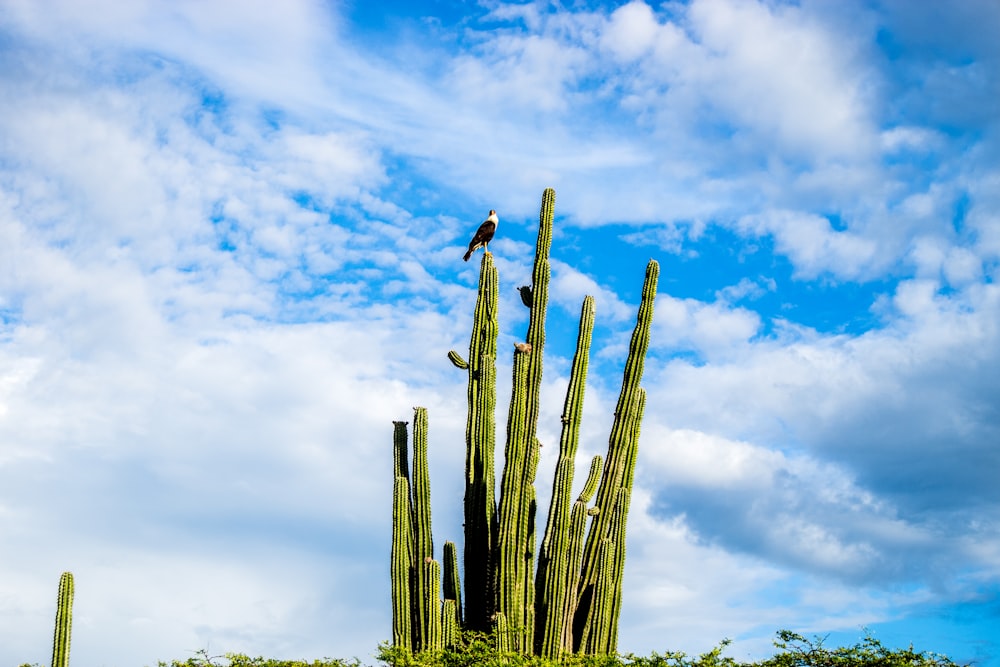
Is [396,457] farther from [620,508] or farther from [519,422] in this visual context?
[620,508]

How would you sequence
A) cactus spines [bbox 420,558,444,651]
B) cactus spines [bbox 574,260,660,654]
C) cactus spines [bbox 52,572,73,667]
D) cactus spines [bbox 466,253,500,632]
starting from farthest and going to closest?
cactus spines [bbox 466,253,500,632], cactus spines [bbox 574,260,660,654], cactus spines [bbox 420,558,444,651], cactus spines [bbox 52,572,73,667]

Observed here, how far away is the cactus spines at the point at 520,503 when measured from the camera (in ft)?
33.9

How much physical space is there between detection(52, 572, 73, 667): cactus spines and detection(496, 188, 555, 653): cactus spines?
158 inches

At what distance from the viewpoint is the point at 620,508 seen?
35.7ft

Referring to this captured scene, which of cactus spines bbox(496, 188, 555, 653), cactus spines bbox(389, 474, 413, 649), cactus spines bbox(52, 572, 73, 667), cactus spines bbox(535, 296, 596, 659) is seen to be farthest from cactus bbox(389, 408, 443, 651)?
cactus spines bbox(52, 572, 73, 667)

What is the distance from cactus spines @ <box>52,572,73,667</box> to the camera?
934 cm

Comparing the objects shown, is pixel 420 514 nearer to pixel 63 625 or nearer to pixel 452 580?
pixel 452 580

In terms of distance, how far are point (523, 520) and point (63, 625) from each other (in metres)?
4.40

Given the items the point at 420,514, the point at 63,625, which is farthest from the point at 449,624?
the point at 63,625

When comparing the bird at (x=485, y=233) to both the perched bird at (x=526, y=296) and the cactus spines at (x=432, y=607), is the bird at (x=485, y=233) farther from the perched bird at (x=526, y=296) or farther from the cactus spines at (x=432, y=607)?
the cactus spines at (x=432, y=607)

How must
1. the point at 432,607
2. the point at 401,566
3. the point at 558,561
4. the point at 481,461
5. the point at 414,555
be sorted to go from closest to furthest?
1. the point at 432,607
2. the point at 558,561
3. the point at 401,566
4. the point at 414,555
5. the point at 481,461

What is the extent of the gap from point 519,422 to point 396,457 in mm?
1510

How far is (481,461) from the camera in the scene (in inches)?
434

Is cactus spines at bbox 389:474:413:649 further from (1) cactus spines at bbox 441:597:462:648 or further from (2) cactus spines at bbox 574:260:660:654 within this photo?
(2) cactus spines at bbox 574:260:660:654
